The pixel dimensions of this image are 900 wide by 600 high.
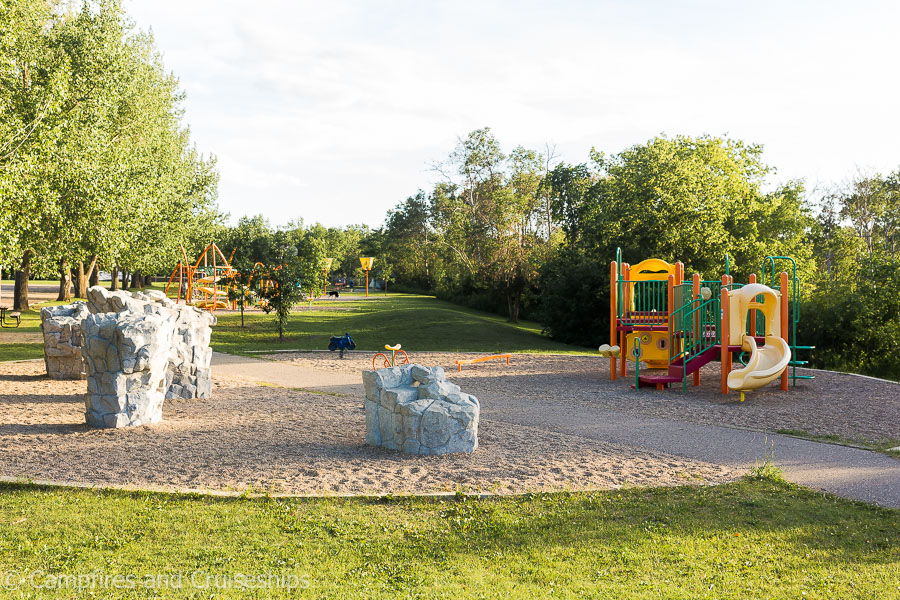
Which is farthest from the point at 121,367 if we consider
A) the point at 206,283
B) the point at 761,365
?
the point at 206,283

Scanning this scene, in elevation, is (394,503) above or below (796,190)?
below

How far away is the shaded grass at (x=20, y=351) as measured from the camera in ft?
56.6

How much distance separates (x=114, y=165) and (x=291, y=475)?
624 inches

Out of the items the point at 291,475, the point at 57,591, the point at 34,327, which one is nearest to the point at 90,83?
the point at 34,327

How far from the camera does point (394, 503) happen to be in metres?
6.33

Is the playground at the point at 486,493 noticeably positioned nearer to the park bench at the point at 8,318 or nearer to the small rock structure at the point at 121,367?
the small rock structure at the point at 121,367

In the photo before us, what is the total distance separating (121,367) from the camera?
9.31m

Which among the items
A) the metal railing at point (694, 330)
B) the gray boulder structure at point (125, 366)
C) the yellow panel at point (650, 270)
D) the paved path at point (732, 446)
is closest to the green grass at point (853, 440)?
the paved path at point (732, 446)

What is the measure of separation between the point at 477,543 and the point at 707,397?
905cm

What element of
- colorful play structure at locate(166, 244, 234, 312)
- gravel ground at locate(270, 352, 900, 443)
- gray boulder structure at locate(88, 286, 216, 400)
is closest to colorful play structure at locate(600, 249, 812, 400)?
gravel ground at locate(270, 352, 900, 443)

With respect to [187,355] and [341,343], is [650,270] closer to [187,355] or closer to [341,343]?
[341,343]

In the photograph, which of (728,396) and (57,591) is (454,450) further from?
(728,396)

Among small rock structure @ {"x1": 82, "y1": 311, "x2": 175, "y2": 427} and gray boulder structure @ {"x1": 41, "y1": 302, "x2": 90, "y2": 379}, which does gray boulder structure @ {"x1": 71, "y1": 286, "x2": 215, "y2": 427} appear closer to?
small rock structure @ {"x1": 82, "y1": 311, "x2": 175, "y2": 427}

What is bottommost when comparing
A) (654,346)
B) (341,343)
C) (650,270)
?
(341,343)
